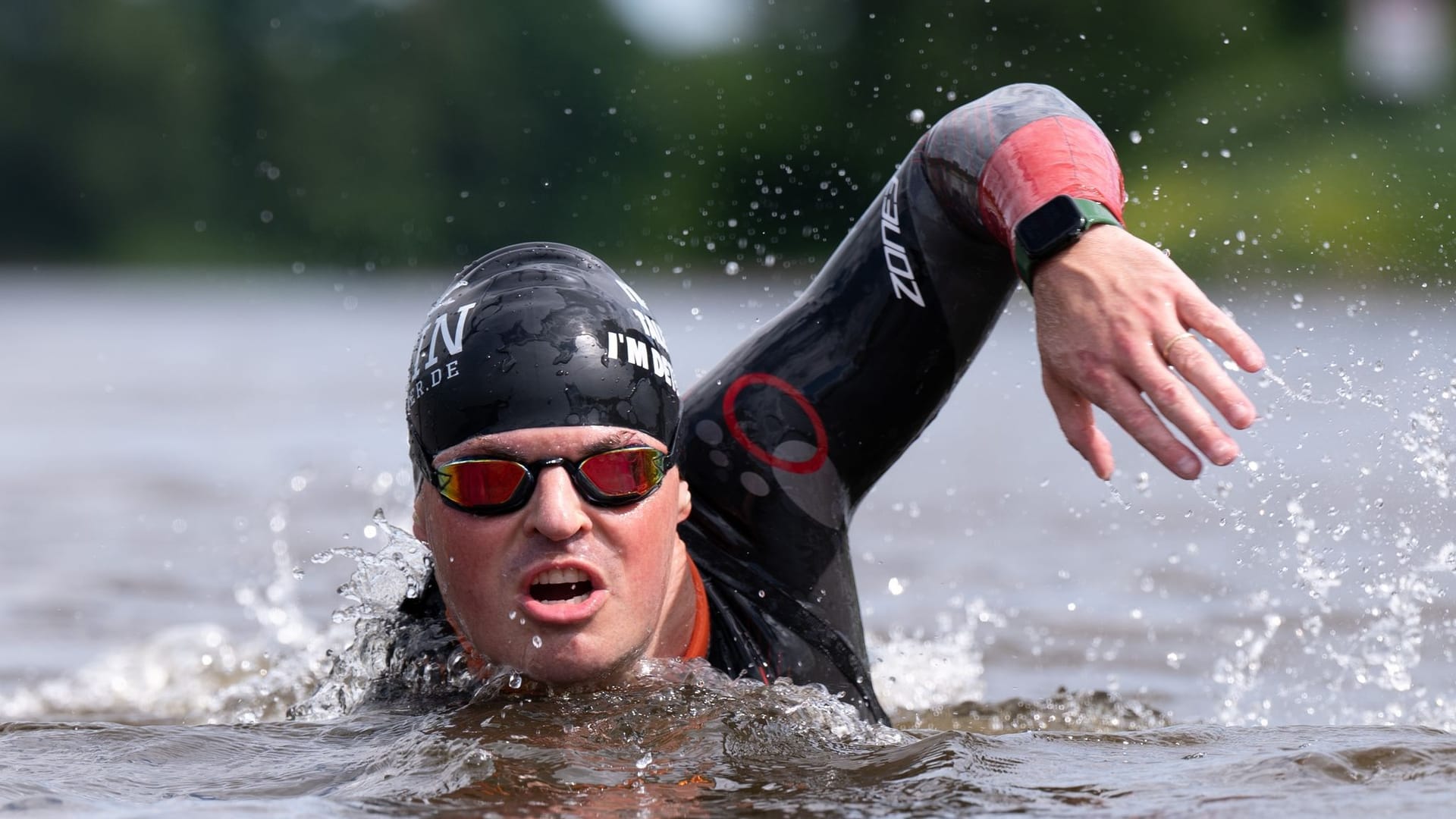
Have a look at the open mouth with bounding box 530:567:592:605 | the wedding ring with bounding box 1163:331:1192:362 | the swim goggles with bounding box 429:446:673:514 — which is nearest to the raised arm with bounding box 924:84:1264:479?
the wedding ring with bounding box 1163:331:1192:362

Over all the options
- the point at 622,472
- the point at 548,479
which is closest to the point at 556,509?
the point at 548,479

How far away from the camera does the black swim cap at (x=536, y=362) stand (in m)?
3.46

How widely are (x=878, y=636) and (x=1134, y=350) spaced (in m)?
3.95

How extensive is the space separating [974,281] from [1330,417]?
9.99 meters

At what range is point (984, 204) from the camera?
3.63 metres

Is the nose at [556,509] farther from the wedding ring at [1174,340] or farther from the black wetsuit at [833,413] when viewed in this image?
the wedding ring at [1174,340]

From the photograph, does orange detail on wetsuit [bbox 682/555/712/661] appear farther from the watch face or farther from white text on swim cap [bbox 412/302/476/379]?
the watch face

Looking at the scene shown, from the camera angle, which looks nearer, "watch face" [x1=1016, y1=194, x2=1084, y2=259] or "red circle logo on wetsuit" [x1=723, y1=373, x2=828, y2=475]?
"watch face" [x1=1016, y1=194, x2=1084, y2=259]

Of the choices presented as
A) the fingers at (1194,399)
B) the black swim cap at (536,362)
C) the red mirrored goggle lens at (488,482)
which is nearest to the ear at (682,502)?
the black swim cap at (536,362)

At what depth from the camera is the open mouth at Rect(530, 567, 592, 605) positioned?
3.36 meters

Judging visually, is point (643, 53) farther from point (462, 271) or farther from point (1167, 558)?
point (462, 271)

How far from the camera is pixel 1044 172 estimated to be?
346cm

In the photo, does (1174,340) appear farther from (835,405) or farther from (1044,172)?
(835,405)

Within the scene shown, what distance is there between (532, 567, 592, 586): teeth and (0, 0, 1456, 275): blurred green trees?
89.2ft
